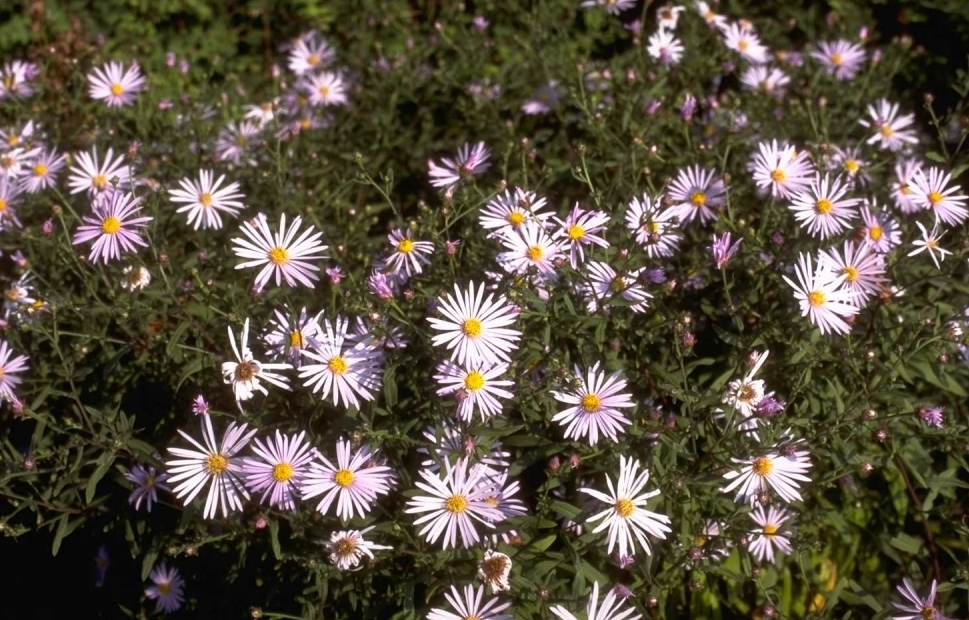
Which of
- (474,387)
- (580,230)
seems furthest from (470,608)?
(580,230)

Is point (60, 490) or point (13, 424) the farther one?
point (13, 424)

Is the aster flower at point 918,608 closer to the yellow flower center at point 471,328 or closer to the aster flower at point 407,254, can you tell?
the yellow flower center at point 471,328

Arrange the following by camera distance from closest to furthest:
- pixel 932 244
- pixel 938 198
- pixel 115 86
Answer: pixel 932 244 < pixel 938 198 < pixel 115 86

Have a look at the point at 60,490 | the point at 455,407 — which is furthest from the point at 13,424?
the point at 455,407

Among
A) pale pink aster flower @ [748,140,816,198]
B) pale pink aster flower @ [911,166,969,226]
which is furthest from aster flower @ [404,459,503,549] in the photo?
Answer: pale pink aster flower @ [911,166,969,226]

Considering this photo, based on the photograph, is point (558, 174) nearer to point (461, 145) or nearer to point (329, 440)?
point (461, 145)

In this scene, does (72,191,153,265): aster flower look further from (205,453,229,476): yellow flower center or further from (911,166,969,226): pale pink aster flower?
(911,166,969,226): pale pink aster flower

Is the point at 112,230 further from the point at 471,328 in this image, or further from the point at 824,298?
the point at 824,298
